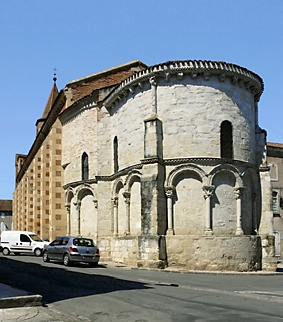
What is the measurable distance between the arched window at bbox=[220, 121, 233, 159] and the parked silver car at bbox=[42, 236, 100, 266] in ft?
26.0

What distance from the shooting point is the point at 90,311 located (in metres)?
10.3

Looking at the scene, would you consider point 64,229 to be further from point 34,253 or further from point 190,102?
point 190,102

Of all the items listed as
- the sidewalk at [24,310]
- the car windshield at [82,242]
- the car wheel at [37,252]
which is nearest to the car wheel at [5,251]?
the car wheel at [37,252]

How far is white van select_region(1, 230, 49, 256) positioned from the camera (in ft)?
110

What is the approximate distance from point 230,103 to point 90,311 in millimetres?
16828

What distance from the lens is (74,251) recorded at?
78.5 ft

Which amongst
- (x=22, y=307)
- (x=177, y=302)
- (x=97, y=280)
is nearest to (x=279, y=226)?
(x=97, y=280)

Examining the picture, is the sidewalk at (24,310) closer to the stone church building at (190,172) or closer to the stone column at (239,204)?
the stone church building at (190,172)

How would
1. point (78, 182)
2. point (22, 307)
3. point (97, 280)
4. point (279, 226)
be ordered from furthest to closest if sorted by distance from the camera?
point (279, 226) < point (78, 182) < point (97, 280) < point (22, 307)

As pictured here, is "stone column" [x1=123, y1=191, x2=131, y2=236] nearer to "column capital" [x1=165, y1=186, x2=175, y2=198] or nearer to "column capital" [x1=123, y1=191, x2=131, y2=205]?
"column capital" [x1=123, y1=191, x2=131, y2=205]

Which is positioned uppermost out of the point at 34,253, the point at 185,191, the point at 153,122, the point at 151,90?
the point at 151,90

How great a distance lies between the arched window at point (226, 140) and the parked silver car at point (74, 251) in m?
7.93

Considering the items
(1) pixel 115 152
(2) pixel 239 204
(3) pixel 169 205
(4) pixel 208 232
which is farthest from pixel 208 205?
(1) pixel 115 152

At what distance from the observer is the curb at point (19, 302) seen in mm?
9703
